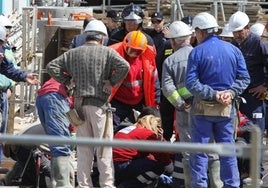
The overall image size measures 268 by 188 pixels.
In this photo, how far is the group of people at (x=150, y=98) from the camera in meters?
8.56

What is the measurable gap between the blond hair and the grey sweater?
894 millimetres

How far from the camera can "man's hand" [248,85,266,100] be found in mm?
10211

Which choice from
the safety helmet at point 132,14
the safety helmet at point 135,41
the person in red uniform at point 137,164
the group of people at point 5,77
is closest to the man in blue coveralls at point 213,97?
the person in red uniform at point 137,164

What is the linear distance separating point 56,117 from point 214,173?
1.77 metres

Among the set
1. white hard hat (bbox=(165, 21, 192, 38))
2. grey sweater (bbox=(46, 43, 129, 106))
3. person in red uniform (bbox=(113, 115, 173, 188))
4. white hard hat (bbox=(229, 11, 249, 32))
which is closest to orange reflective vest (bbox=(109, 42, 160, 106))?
person in red uniform (bbox=(113, 115, 173, 188))

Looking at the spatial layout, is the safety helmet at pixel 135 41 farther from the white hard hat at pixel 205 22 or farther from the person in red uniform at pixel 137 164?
the white hard hat at pixel 205 22

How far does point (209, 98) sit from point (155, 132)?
135 cm

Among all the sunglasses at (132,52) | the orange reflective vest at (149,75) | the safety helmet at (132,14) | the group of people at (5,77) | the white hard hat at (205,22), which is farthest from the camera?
the safety helmet at (132,14)

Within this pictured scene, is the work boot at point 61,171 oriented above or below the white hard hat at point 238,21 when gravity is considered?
below

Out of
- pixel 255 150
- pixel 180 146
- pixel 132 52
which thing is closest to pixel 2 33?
pixel 132 52

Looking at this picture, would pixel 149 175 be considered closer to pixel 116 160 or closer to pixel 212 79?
pixel 116 160

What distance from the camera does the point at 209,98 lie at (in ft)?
27.7

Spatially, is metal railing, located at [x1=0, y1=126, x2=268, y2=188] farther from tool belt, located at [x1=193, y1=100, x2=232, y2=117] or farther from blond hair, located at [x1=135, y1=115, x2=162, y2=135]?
blond hair, located at [x1=135, y1=115, x2=162, y2=135]

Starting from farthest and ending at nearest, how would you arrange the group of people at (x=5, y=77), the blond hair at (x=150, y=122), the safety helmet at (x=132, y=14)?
the safety helmet at (x=132, y=14)
the group of people at (x=5, y=77)
the blond hair at (x=150, y=122)
